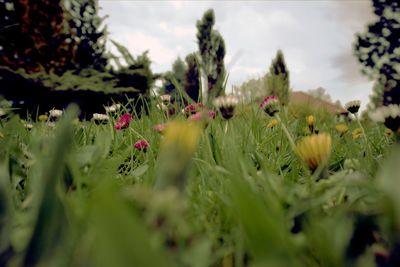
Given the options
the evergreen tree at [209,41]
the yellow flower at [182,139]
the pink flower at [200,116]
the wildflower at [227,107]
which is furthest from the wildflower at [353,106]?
the evergreen tree at [209,41]

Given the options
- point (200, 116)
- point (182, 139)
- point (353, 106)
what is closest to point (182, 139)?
point (182, 139)

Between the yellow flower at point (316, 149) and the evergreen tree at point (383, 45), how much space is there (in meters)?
16.8

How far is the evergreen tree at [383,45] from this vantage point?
1533cm

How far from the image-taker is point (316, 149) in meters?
0.52

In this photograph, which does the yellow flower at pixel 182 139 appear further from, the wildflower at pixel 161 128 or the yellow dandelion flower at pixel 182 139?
the wildflower at pixel 161 128

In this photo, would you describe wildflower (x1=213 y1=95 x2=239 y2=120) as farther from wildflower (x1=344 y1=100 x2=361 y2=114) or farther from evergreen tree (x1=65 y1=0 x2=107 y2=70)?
evergreen tree (x1=65 y1=0 x2=107 y2=70)

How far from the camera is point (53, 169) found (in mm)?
244

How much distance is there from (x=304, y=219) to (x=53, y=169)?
0.34 m

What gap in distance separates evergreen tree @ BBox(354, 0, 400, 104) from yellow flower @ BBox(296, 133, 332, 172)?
16.8 m

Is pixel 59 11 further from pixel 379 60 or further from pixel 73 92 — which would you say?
pixel 379 60

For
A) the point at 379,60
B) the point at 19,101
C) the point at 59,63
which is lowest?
the point at 19,101

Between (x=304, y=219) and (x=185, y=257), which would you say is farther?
(x=304, y=219)

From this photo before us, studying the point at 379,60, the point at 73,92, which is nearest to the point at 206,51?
the point at 379,60

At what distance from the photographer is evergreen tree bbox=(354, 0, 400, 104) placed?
1533cm
